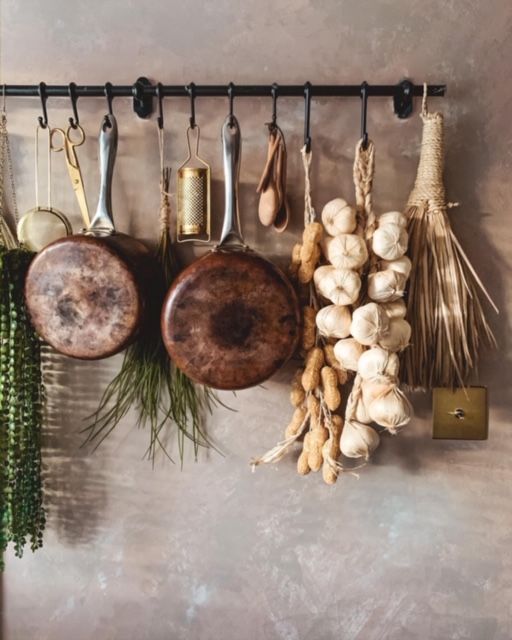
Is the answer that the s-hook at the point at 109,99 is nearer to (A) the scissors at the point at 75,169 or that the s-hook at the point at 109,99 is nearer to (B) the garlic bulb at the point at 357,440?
(A) the scissors at the point at 75,169

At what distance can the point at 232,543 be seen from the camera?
128cm

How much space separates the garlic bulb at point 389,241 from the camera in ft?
3.45

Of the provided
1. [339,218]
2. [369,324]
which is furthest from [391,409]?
[339,218]

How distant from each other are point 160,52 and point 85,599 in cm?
134

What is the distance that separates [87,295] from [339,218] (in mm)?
550

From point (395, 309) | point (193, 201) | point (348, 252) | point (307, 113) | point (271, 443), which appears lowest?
point (271, 443)

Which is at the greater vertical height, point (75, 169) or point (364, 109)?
point (364, 109)

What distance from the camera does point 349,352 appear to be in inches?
41.8

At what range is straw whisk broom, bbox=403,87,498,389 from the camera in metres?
1.14

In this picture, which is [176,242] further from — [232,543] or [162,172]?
[232,543]

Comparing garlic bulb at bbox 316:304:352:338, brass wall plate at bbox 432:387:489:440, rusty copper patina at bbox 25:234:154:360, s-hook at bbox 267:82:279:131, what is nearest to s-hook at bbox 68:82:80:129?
rusty copper patina at bbox 25:234:154:360

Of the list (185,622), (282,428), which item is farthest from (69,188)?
(185,622)

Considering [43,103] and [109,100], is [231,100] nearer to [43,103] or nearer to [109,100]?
[109,100]

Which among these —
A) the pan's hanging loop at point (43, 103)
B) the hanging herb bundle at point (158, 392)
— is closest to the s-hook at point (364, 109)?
the hanging herb bundle at point (158, 392)
